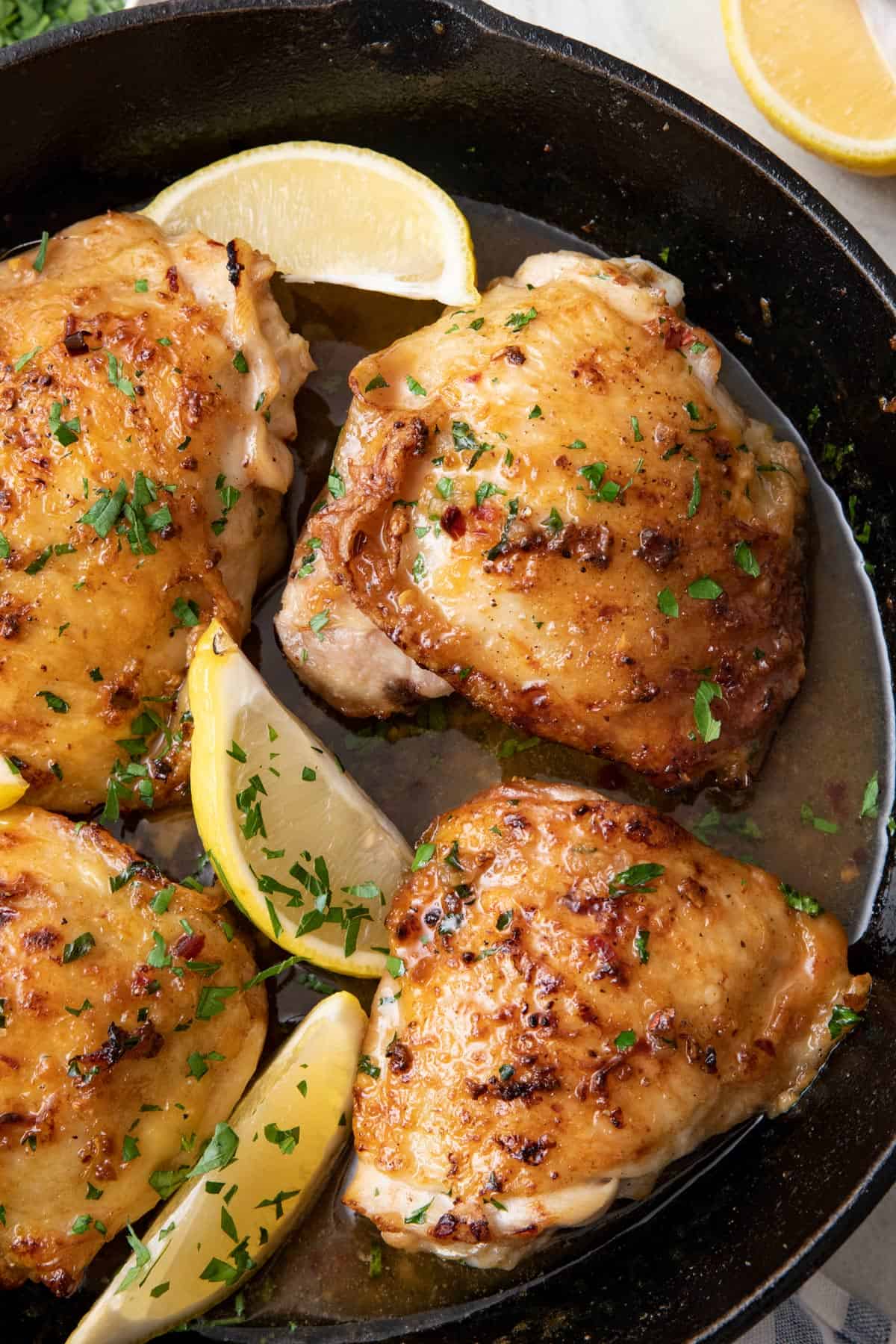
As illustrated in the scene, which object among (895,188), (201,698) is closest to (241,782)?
(201,698)

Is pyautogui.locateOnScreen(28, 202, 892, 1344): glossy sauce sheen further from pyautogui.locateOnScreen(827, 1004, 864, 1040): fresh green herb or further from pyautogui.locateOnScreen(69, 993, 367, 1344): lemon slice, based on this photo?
pyautogui.locateOnScreen(827, 1004, 864, 1040): fresh green herb

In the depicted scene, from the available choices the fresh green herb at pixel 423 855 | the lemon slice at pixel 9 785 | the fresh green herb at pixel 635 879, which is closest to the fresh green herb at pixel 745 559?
the fresh green herb at pixel 635 879

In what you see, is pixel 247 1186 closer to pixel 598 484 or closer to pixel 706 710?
pixel 706 710

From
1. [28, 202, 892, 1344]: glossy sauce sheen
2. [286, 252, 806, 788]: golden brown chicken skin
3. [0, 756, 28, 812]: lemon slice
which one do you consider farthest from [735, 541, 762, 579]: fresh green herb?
[0, 756, 28, 812]: lemon slice

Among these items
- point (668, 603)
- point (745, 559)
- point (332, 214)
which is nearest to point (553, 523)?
point (668, 603)

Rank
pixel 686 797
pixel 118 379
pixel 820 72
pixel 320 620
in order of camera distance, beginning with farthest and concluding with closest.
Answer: pixel 820 72 < pixel 686 797 < pixel 320 620 < pixel 118 379

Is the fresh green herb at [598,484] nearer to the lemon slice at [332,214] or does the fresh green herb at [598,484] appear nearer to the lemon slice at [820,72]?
the lemon slice at [332,214]
